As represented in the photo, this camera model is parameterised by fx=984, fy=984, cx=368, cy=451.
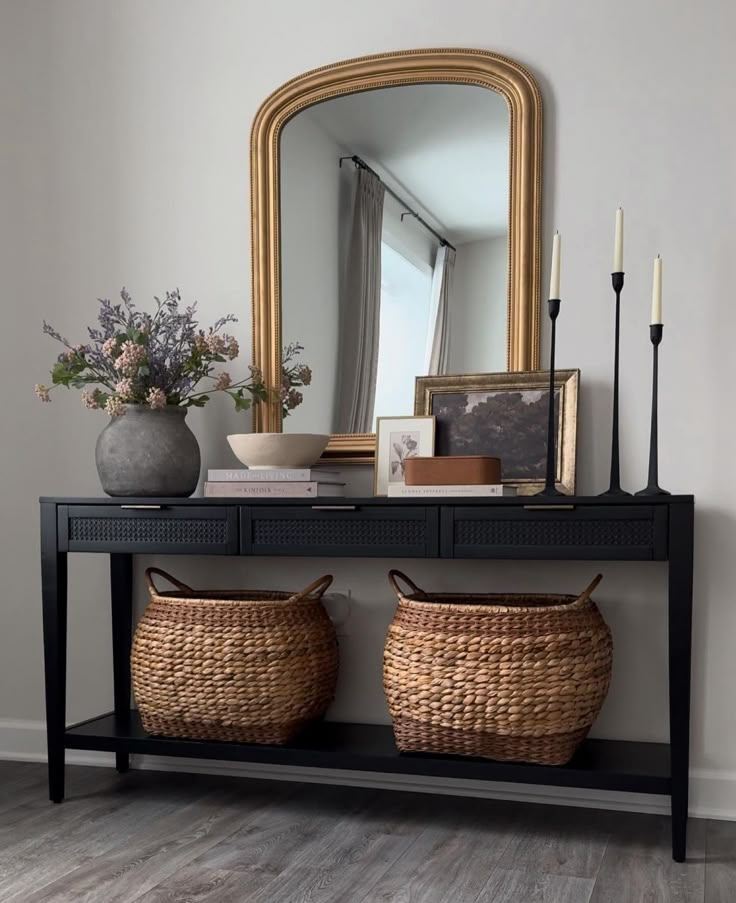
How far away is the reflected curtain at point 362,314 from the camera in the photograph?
8.51 feet

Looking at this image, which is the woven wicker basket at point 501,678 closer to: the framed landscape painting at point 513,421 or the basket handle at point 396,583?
the basket handle at point 396,583

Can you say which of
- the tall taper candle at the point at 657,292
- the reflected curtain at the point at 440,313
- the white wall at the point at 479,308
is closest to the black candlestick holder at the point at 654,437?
the tall taper candle at the point at 657,292

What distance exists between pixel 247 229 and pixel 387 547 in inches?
41.3

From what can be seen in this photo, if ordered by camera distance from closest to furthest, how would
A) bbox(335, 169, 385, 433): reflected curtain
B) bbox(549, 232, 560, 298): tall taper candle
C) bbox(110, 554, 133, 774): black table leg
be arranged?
bbox(549, 232, 560, 298): tall taper candle < bbox(335, 169, 385, 433): reflected curtain < bbox(110, 554, 133, 774): black table leg

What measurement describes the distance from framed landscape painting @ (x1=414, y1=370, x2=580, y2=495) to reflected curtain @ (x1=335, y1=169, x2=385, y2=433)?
212 millimetres

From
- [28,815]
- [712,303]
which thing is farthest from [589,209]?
[28,815]

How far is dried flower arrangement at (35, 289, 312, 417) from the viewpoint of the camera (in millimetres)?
2473

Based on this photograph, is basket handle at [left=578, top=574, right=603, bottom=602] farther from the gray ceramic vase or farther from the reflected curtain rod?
the gray ceramic vase

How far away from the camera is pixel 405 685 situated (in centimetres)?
219

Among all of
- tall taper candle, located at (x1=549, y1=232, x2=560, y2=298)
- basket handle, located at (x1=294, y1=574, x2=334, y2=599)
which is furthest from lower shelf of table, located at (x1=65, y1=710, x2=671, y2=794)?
tall taper candle, located at (x1=549, y1=232, x2=560, y2=298)

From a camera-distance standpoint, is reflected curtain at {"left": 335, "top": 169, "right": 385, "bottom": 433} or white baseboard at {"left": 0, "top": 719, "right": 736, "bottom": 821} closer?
white baseboard at {"left": 0, "top": 719, "right": 736, "bottom": 821}

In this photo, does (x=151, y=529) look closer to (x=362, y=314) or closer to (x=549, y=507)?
(x=362, y=314)

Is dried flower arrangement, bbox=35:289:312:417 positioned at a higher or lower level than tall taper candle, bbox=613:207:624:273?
lower

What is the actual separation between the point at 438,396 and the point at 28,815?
4.67ft
